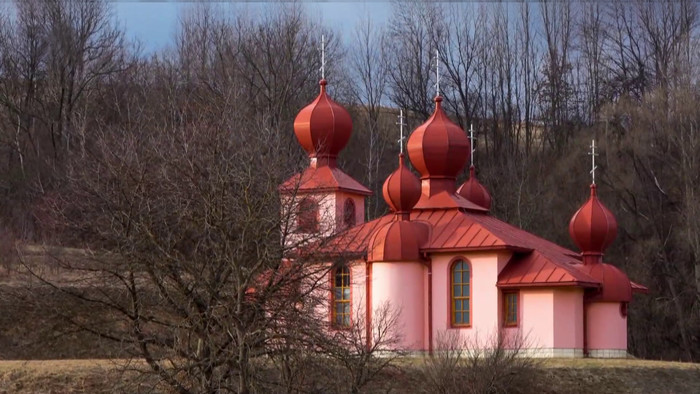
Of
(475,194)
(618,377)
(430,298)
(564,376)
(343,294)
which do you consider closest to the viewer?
(564,376)

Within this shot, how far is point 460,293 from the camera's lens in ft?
107

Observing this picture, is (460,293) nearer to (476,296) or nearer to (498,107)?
(476,296)

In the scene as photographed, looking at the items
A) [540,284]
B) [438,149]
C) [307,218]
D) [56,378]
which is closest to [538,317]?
[540,284]

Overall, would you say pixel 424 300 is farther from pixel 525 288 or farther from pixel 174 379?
pixel 174 379

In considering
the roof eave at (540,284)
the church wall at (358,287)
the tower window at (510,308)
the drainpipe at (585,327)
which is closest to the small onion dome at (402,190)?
the church wall at (358,287)

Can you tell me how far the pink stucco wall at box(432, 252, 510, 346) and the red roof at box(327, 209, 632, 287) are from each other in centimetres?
30

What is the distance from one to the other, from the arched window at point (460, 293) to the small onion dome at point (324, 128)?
4.80 m

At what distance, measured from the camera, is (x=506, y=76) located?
58750 millimetres

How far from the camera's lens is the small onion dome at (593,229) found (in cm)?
3450

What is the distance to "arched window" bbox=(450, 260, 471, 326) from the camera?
3256 centimetres

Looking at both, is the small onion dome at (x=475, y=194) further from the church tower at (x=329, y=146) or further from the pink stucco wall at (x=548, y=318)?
the pink stucco wall at (x=548, y=318)

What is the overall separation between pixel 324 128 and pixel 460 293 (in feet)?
18.8

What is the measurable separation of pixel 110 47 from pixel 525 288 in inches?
1072

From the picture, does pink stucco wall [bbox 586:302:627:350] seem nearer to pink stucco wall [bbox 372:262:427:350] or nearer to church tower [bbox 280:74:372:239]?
pink stucco wall [bbox 372:262:427:350]
